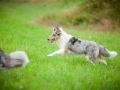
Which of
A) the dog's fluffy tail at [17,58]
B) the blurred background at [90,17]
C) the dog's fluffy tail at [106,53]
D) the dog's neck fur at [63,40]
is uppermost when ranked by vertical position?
the blurred background at [90,17]

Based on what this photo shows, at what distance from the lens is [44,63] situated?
26.4 ft

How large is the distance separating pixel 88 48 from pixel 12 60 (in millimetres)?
3090

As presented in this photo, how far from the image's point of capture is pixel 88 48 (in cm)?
860

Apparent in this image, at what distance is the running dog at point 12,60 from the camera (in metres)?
6.45

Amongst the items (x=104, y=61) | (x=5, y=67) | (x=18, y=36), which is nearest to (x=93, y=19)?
(x=18, y=36)

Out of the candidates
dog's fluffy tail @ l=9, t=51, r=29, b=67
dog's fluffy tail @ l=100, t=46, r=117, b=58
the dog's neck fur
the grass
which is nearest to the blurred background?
the grass

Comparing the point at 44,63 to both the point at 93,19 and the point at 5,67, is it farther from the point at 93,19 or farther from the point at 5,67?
the point at 93,19

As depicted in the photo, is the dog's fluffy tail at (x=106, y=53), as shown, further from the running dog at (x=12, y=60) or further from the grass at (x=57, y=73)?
the running dog at (x=12, y=60)

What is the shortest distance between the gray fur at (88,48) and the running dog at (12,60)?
104 inches

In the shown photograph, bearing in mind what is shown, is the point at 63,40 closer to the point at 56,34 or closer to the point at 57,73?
the point at 56,34

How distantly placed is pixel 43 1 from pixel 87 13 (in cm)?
1452

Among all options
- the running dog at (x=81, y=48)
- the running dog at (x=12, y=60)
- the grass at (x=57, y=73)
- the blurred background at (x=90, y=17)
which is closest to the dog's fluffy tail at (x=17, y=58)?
the running dog at (x=12, y=60)

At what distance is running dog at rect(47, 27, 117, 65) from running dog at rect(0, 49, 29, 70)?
7.66 ft

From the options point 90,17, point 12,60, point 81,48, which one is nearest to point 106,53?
point 81,48
